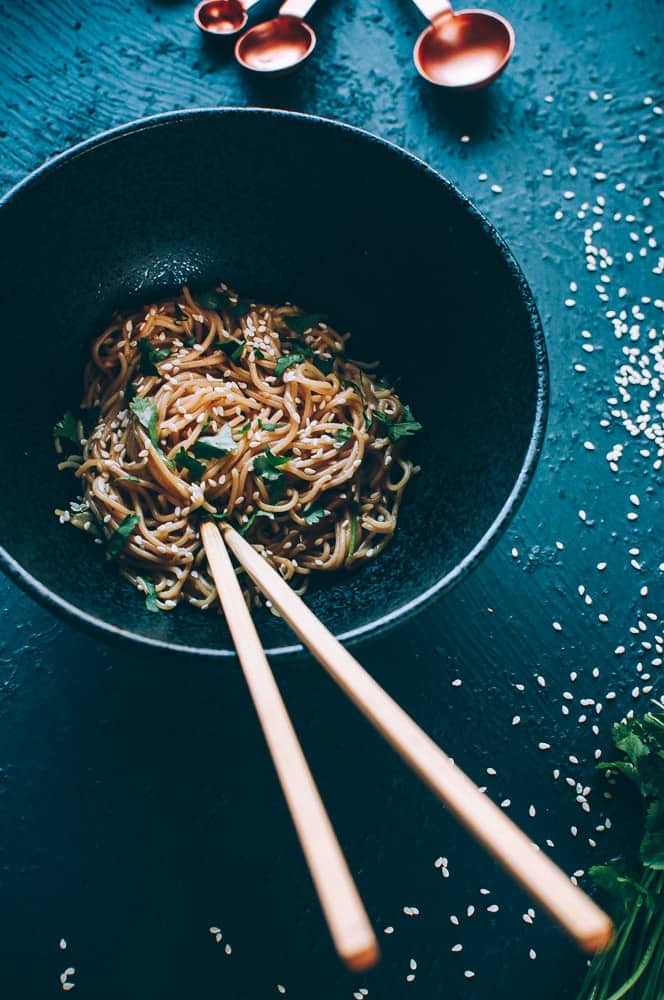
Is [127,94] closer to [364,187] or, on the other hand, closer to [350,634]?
[364,187]

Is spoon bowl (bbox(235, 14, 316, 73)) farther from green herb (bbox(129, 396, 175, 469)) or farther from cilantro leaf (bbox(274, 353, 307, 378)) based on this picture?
green herb (bbox(129, 396, 175, 469))

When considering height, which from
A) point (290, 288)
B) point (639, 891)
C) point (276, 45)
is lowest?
point (639, 891)

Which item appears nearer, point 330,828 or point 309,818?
point 309,818

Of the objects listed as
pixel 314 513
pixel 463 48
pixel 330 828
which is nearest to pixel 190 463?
pixel 314 513

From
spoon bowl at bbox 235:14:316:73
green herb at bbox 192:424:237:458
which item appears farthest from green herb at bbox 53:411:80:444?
spoon bowl at bbox 235:14:316:73

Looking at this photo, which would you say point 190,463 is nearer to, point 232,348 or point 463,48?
point 232,348

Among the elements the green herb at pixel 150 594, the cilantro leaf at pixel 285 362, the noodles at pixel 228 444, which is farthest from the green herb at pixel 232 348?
the green herb at pixel 150 594
